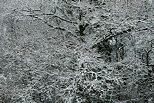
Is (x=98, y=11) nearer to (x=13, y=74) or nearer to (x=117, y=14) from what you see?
(x=117, y=14)

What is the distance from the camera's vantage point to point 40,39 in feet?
32.1

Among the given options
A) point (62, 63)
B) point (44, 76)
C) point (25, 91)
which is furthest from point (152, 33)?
point (25, 91)

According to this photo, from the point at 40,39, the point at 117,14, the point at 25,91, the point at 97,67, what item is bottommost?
the point at 25,91

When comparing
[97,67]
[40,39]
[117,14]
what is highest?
[117,14]

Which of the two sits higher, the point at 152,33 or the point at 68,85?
the point at 152,33

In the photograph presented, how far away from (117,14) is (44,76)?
2902 mm

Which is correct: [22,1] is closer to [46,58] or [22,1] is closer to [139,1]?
[46,58]

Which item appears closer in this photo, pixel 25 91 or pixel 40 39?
pixel 25 91

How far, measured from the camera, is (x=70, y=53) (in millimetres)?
8359

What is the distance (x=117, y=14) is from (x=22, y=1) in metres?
3.23

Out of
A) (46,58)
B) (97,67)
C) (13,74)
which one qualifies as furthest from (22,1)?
Result: (97,67)

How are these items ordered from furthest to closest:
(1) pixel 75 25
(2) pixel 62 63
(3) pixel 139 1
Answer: (3) pixel 139 1 < (1) pixel 75 25 < (2) pixel 62 63

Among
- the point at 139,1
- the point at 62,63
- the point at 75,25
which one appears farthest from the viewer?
the point at 139,1

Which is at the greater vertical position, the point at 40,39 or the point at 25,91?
the point at 40,39
